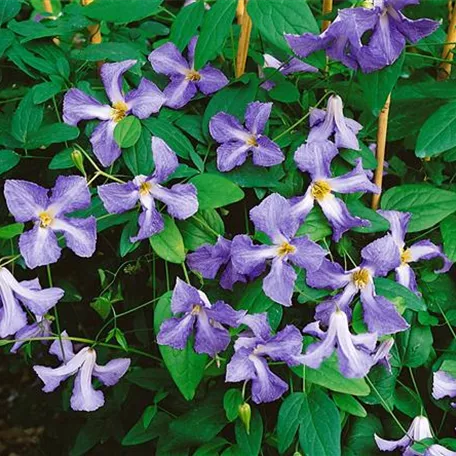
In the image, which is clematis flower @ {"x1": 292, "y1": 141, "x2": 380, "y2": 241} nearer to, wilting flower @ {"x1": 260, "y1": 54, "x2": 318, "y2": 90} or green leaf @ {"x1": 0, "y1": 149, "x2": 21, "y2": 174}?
wilting flower @ {"x1": 260, "y1": 54, "x2": 318, "y2": 90}

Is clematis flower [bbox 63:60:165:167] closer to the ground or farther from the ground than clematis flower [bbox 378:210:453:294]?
farther from the ground

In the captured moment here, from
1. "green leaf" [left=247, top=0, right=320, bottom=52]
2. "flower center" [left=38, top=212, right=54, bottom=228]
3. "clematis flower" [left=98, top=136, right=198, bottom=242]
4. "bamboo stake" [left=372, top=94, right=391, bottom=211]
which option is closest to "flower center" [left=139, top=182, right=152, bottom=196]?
"clematis flower" [left=98, top=136, right=198, bottom=242]

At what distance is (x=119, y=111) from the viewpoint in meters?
0.99

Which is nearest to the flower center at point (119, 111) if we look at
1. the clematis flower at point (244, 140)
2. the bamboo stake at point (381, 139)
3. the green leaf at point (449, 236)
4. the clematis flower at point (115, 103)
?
the clematis flower at point (115, 103)

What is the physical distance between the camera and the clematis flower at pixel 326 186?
96 cm

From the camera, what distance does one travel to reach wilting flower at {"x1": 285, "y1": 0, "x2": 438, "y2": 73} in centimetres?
89

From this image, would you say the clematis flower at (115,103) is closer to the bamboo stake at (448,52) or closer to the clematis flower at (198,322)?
the clematis flower at (198,322)

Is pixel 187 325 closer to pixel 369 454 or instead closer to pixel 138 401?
pixel 369 454

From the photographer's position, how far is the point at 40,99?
1.02 m

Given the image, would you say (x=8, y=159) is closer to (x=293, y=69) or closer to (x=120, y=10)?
(x=120, y=10)

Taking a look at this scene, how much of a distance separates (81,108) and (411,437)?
573mm

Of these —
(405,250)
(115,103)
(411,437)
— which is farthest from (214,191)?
(411,437)

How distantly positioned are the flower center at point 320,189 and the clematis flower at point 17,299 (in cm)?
31

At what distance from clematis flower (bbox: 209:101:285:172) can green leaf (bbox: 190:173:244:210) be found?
4cm
